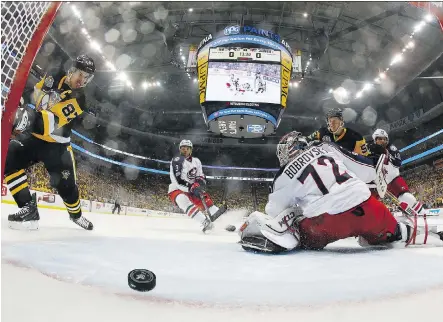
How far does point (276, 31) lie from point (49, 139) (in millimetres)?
11193

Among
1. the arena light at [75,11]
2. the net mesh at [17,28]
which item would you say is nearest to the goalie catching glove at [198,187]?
the net mesh at [17,28]

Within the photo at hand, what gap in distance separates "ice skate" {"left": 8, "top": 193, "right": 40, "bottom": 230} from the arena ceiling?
7.99 metres

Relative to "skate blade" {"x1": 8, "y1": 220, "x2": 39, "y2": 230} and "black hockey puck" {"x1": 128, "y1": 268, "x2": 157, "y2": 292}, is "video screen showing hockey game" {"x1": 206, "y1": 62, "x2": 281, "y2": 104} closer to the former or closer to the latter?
"skate blade" {"x1": 8, "y1": 220, "x2": 39, "y2": 230}

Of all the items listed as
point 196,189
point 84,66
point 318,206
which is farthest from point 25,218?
point 196,189

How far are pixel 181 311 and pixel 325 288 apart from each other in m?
0.45

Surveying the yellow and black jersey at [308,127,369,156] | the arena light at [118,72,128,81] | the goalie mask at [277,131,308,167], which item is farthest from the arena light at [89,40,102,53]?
the goalie mask at [277,131,308,167]

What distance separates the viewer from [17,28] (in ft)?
4.09

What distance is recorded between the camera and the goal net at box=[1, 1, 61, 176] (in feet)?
3.60

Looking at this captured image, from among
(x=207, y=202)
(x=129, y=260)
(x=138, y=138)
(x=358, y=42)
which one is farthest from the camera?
(x=138, y=138)

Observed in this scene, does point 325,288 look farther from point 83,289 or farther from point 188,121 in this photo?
point 188,121

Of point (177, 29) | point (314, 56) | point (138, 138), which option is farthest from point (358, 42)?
point (138, 138)

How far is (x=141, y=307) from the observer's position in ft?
2.76

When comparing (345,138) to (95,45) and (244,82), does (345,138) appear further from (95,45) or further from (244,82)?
(95,45)

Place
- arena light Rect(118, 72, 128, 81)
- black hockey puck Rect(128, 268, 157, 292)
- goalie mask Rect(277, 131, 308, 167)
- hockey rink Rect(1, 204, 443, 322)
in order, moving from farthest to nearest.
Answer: arena light Rect(118, 72, 128, 81)
goalie mask Rect(277, 131, 308, 167)
black hockey puck Rect(128, 268, 157, 292)
hockey rink Rect(1, 204, 443, 322)
